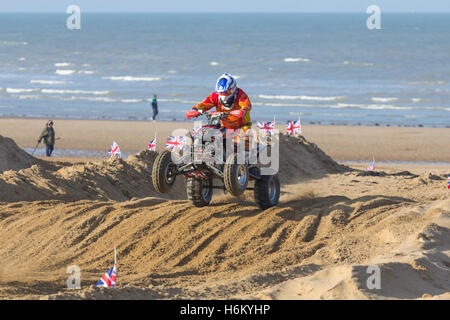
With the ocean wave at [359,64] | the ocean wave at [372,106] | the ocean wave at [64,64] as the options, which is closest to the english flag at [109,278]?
the ocean wave at [372,106]

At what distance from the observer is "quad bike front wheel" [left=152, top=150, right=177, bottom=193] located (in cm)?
1077

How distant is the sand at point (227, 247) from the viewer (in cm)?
785

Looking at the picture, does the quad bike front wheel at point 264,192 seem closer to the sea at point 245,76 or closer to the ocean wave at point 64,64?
the sea at point 245,76

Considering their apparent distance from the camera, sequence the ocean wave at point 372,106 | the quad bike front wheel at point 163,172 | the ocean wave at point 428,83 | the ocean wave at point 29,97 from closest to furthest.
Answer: the quad bike front wheel at point 163,172 → the ocean wave at point 372,106 → the ocean wave at point 29,97 → the ocean wave at point 428,83

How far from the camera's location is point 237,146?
36.7 ft

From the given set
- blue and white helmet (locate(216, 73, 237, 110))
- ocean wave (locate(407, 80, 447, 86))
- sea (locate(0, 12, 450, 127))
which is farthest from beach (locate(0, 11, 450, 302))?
ocean wave (locate(407, 80, 447, 86))

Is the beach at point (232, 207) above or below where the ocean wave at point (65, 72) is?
below

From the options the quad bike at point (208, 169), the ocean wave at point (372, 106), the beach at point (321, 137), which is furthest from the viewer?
the ocean wave at point (372, 106)

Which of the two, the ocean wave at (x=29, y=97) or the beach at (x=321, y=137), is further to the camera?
the ocean wave at (x=29, y=97)

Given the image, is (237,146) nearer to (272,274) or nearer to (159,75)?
(272,274)

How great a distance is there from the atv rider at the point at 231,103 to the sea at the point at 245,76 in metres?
23.6

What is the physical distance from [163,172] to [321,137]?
19.4 meters

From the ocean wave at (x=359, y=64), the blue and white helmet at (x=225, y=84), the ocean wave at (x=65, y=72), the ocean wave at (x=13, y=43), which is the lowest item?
the ocean wave at (x=65, y=72)
